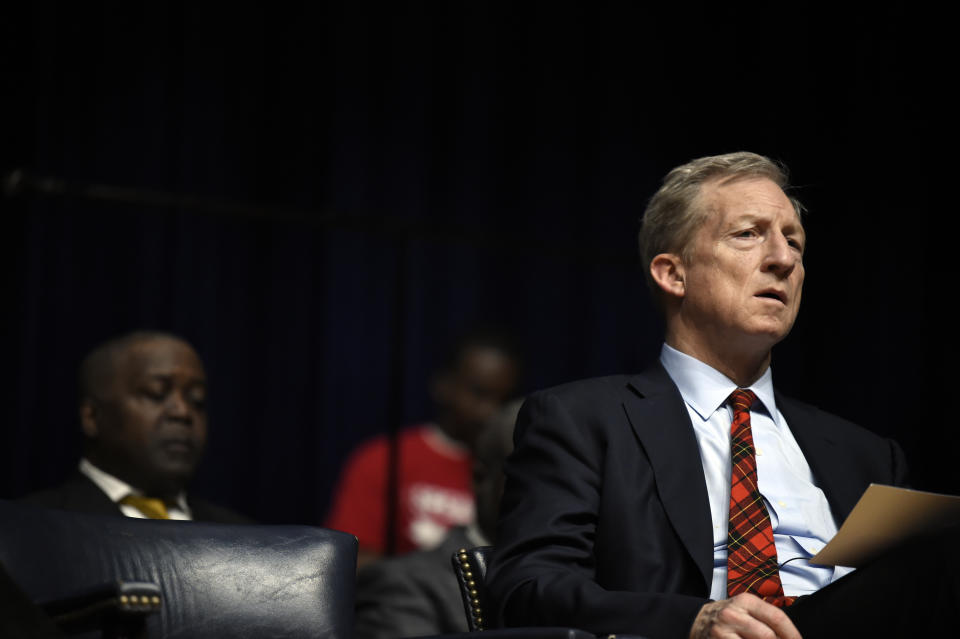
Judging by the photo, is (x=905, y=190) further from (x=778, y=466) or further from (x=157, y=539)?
(x=157, y=539)

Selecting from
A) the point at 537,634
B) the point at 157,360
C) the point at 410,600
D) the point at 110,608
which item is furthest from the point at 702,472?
the point at 157,360

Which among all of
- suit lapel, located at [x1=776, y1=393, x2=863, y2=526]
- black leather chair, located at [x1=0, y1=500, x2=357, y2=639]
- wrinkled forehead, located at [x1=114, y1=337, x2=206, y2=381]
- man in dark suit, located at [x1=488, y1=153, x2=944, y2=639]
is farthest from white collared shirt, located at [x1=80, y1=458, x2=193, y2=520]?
suit lapel, located at [x1=776, y1=393, x2=863, y2=526]

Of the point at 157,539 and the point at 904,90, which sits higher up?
the point at 904,90

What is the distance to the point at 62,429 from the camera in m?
3.87

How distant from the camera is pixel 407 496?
152 inches

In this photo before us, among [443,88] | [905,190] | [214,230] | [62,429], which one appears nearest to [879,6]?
[905,190]

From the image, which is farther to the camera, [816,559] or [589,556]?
[589,556]

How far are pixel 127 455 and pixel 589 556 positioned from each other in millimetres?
1675

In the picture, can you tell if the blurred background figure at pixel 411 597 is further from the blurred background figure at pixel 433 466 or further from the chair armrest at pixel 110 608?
the chair armrest at pixel 110 608

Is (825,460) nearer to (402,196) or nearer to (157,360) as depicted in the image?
(157,360)

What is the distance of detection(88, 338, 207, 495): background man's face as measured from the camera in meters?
2.90

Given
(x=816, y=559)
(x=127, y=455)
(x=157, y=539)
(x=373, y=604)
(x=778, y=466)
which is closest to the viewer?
(x=816, y=559)

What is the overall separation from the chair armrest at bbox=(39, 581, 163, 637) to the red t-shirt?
2.43 meters

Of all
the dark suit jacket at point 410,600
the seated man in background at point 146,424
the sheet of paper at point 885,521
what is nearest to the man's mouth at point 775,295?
the sheet of paper at point 885,521
